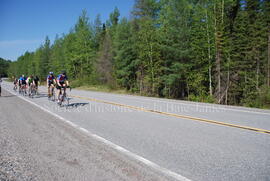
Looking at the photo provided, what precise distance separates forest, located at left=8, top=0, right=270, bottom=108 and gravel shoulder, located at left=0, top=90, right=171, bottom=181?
11363 millimetres

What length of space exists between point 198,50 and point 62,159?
19.2 metres

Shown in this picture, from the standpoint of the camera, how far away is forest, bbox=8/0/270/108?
18.7 m

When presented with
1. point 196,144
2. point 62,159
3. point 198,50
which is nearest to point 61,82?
point 62,159

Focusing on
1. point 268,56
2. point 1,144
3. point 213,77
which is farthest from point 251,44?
point 1,144

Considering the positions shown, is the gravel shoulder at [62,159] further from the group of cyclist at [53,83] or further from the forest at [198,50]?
the forest at [198,50]

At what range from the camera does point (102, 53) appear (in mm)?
33000

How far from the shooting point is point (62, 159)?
3777mm

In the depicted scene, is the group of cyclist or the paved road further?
the group of cyclist

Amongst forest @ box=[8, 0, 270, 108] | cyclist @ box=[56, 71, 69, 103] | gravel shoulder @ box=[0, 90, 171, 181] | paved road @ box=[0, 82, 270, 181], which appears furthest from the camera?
forest @ box=[8, 0, 270, 108]

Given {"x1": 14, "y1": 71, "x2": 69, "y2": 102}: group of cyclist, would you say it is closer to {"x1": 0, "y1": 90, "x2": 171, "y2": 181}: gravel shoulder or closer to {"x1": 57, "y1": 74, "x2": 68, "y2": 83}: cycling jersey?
{"x1": 57, "y1": 74, "x2": 68, "y2": 83}: cycling jersey

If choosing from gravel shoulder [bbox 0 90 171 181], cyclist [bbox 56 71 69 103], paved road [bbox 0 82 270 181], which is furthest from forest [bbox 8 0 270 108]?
cyclist [bbox 56 71 69 103]

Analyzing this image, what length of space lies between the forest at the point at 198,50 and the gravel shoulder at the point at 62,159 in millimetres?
11363

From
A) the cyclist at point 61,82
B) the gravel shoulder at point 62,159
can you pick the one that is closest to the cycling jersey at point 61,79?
the cyclist at point 61,82

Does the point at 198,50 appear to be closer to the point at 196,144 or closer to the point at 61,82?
the point at 61,82
